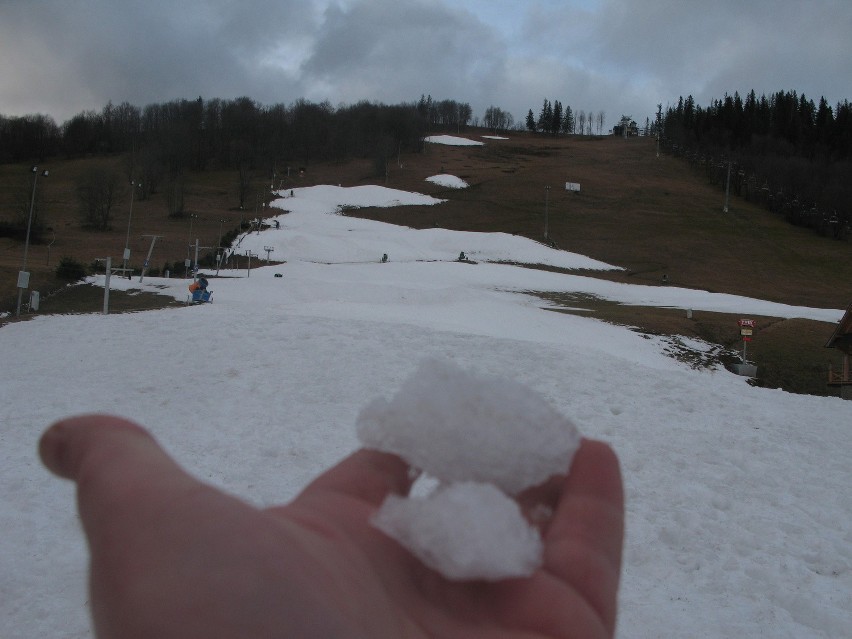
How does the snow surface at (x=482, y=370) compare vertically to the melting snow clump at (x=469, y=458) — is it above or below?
below

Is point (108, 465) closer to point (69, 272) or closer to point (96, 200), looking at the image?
point (69, 272)

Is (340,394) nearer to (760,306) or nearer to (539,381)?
(539,381)

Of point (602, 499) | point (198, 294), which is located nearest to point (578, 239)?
point (198, 294)

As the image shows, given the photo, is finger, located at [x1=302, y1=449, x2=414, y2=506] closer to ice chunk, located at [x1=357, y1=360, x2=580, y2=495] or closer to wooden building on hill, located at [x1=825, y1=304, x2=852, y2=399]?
ice chunk, located at [x1=357, y1=360, x2=580, y2=495]

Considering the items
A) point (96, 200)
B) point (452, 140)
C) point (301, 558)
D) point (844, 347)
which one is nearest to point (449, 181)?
point (96, 200)

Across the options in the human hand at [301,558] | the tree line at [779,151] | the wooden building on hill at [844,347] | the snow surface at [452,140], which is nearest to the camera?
the human hand at [301,558]

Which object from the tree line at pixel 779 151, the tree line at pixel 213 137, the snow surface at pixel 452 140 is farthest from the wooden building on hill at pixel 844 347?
the snow surface at pixel 452 140

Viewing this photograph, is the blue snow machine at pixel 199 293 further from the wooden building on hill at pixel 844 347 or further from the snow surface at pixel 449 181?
the snow surface at pixel 449 181
